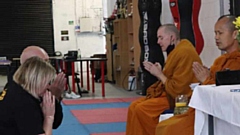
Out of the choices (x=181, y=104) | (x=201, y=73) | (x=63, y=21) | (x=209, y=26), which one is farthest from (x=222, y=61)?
(x=63, y=21)

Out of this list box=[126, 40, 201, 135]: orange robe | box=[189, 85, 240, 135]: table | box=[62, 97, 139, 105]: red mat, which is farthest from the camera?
box=[62, 97, 139, 105]: red mat

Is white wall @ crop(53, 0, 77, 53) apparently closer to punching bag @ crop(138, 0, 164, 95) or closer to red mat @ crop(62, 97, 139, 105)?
red mat @ crop(62, 97, 139, 105)

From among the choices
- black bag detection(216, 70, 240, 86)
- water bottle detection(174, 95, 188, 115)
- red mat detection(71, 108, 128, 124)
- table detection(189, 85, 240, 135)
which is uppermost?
black bag detection(216, 70, 240, 86)

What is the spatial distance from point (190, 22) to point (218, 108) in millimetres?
3841

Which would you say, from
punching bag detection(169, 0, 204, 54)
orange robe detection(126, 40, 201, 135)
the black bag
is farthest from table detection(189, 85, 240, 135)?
punching bag detection(169, 0, 204, 54)

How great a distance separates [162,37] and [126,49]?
5.74 metres

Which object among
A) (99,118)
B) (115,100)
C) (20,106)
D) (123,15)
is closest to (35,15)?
(123,15)

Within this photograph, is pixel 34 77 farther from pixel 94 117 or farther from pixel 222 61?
pixel 94 117

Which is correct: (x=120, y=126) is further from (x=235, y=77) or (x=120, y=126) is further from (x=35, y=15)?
(x=35, y=15)

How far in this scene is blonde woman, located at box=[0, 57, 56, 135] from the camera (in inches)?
86.1

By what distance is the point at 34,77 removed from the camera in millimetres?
2260

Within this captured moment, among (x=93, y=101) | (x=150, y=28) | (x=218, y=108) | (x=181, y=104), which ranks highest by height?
(x=150, y=28)

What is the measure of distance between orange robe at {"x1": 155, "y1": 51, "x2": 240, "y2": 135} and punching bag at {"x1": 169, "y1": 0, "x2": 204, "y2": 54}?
2603mm

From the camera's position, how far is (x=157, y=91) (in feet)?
12.7
